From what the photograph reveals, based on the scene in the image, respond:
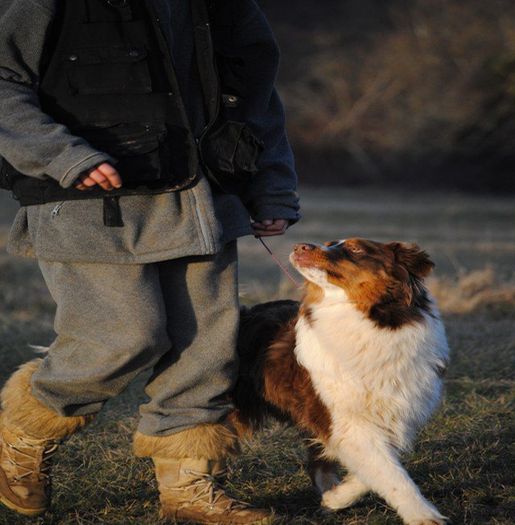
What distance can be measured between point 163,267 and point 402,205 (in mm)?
21176

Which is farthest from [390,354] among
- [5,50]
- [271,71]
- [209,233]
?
[5,50]

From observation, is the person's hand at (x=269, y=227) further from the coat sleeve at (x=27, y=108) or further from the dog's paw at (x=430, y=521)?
the dog's paw at (x=430, y=521)

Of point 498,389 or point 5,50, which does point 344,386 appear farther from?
point 498,389

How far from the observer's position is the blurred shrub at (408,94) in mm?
28000

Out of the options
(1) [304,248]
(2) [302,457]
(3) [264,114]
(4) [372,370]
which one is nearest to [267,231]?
(1) [304,248]

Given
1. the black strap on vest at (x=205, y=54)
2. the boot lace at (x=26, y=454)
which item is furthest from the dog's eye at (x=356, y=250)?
the boot lace at (x=26, y=454)

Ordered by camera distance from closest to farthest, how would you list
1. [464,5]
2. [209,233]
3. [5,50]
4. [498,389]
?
1. [5,50]
2. [209,233]
3. [498,389]
4. [464,5]

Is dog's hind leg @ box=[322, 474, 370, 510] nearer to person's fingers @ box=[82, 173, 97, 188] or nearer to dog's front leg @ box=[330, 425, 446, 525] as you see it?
dog's front leg @ box=[330, 425, 446, 525]

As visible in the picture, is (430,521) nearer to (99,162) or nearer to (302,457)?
(302,457)

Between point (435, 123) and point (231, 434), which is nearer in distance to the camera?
point (231, 434)

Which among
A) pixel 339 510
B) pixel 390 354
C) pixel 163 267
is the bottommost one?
pixel 339 510

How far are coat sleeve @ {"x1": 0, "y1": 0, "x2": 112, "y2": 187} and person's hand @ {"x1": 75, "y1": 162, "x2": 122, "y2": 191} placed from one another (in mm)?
36

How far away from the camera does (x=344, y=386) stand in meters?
3.51

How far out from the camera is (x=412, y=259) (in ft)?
12.1
